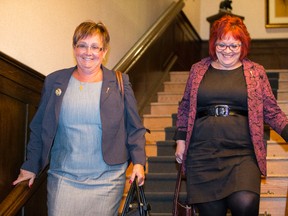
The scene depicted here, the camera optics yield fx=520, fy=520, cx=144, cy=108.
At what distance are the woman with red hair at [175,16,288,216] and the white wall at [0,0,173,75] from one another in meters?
1.15

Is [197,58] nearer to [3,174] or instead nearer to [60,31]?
[60,31]

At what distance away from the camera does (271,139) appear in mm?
4750

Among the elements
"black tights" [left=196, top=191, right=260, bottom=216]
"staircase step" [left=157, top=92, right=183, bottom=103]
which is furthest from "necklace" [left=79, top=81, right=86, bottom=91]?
"staircase step" [left=157, top=92, right=183, bottom=103]

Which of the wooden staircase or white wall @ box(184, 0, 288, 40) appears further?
white wall @ box(184, 0, 288, 40)

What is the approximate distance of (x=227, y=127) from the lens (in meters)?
2.76

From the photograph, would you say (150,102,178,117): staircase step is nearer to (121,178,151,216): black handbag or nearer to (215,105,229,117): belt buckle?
(215,105,229,117): belt buckle

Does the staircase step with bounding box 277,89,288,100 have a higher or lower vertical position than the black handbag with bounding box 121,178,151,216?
higher

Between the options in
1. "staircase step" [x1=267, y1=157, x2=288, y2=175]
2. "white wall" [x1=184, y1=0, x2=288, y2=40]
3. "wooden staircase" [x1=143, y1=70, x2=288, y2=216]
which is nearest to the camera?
"wooden staircase" [x1=143, y1=70, x2=288, y2=216]

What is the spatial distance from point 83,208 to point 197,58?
22.1 feet

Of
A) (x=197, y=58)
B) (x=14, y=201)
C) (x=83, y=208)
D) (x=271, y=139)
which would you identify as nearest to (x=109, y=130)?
(x=83, y=208)

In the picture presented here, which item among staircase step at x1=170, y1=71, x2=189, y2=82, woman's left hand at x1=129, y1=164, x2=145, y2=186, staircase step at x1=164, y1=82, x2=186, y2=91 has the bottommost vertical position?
woman's left hand at x1=129, y1=164, x2=145, y2=186

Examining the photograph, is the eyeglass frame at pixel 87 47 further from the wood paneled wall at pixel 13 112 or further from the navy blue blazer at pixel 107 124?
the wood paneled wall at pixel 13 112

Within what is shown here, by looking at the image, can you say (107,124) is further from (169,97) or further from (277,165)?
(169,97)

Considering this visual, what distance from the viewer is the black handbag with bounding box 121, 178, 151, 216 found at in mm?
2340
